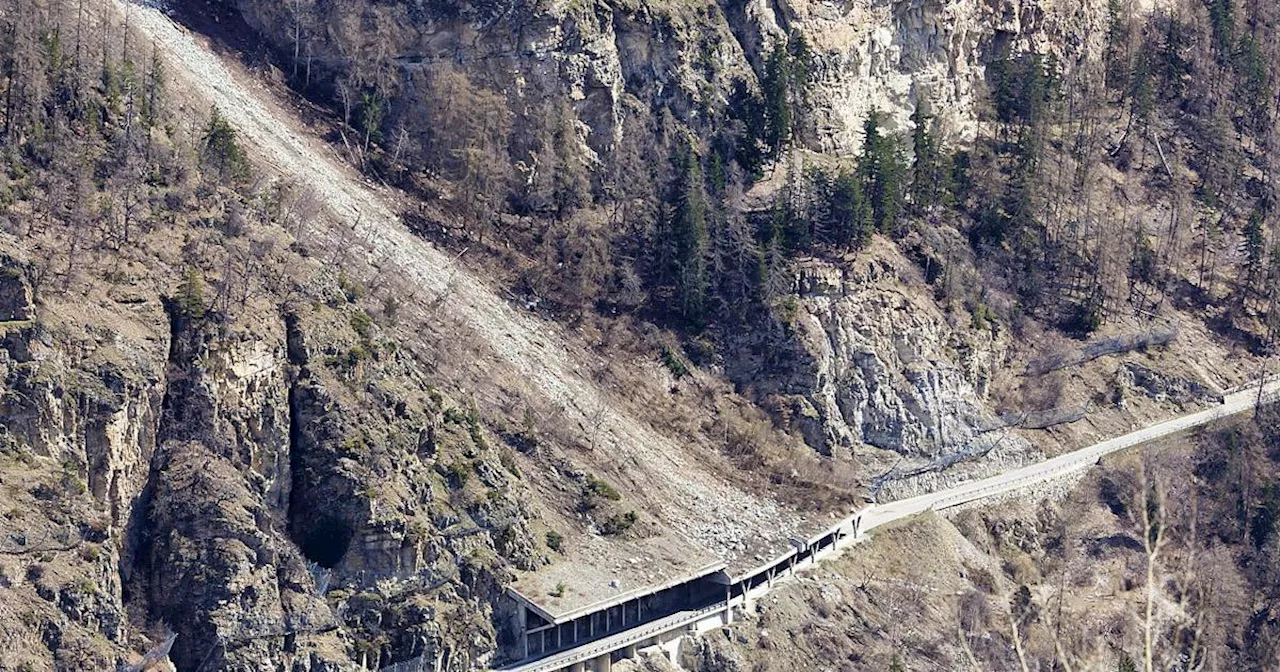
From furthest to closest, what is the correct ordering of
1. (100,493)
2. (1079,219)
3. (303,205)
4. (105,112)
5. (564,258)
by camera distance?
(1079,219) < (564,258) < (303,205) < (105,112) < (100,493)

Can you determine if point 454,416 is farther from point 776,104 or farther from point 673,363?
point 776,104

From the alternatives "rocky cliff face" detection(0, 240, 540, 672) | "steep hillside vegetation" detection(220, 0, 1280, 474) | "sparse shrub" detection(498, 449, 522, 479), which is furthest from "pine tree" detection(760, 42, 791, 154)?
"rocky cliff face" detection(0, 240, 540, 672)

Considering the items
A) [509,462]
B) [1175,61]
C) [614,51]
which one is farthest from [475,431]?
[1175,61]

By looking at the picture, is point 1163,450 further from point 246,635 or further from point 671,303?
point 246,635

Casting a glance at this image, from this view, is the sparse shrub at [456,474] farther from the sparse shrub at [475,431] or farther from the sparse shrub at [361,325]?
the sparse shrub at [361,325]

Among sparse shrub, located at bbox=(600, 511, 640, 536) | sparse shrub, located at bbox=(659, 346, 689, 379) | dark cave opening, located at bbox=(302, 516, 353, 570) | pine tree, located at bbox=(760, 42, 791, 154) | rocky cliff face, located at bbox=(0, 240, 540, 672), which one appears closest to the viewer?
rocky cliff face, located at bbox=(0, 240, 540, 672)

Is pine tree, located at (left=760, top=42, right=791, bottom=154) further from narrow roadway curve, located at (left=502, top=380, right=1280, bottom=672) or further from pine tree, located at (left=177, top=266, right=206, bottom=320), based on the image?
pine tree, located at (left=177, top=266, right=206, bottom=320)

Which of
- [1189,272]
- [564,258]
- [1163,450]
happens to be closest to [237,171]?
[564,258]

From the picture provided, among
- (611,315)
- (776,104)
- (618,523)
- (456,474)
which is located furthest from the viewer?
(776,104)

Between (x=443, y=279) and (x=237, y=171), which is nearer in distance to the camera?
(x=237, y=171)
